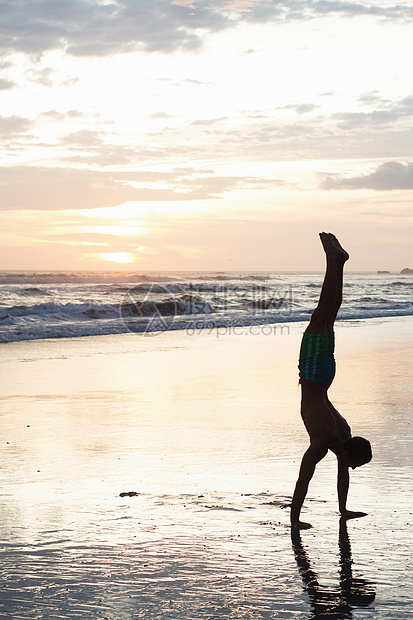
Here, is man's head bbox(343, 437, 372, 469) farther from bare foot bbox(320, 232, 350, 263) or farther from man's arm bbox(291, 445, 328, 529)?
bare foot bbox(320, 232, 350, 263)

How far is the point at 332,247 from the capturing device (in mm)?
5027

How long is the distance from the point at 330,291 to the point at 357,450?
1.11m

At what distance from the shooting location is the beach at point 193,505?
377cm

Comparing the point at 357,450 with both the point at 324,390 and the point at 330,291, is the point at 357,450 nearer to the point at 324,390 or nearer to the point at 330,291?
the point at 324,390

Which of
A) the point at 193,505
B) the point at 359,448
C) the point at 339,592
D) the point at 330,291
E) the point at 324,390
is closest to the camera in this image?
the point at 339,592

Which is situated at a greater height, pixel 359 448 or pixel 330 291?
pixel 330 291

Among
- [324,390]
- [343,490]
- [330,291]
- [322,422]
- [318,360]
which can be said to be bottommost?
[343,490]

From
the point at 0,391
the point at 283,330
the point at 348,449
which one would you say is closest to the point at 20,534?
the point at 348,449

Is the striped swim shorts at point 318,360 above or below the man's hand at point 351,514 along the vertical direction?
above

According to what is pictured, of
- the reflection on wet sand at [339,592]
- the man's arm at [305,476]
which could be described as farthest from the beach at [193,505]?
the man's arm at [305,476]

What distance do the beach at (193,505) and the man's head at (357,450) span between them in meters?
0.45

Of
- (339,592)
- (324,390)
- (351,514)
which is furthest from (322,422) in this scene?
(339,592)

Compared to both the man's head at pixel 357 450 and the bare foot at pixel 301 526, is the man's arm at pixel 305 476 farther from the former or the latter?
the man's head at pixel 357 450

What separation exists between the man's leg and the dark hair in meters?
0.79
